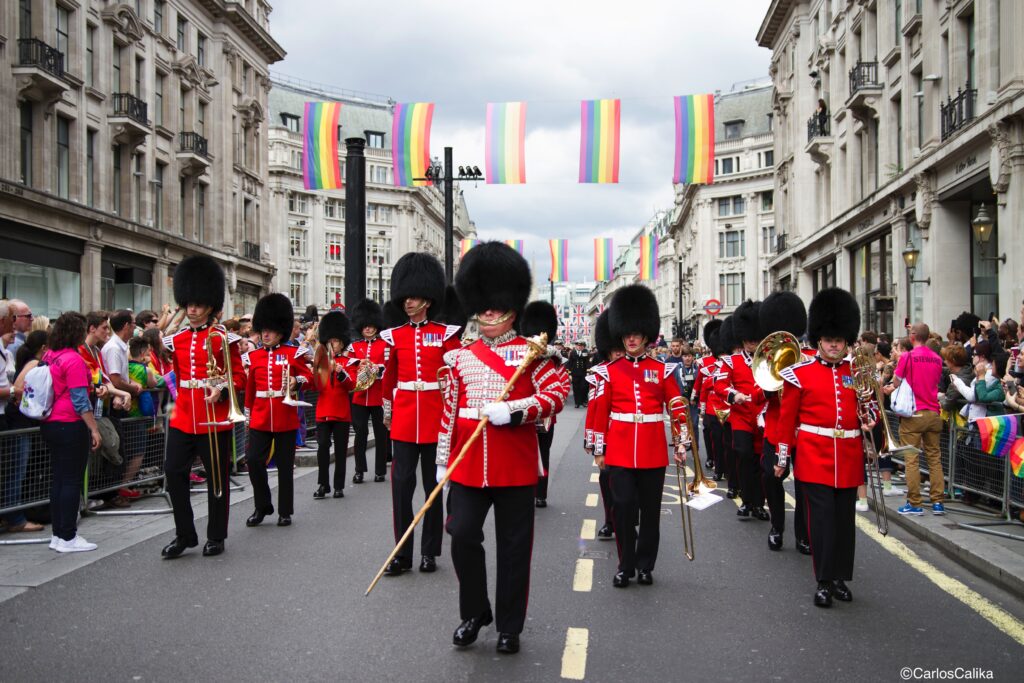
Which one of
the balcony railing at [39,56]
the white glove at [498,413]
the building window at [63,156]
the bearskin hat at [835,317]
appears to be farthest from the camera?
the building window at [63,156]

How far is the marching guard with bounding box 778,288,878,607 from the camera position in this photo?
20.0ft

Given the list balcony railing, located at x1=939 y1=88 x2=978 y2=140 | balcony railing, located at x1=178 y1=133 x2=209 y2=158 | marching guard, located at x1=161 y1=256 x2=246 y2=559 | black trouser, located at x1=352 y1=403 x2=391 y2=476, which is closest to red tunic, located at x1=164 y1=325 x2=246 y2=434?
marching guard, located at x1=161 y1=256 x2=246 y2=559

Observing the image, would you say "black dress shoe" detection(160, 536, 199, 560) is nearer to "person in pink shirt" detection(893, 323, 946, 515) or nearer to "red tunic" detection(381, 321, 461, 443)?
"red tunic" detection(381, 321, 461, 443)

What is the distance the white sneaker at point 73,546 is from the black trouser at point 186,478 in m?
0.76

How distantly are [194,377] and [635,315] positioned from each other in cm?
351

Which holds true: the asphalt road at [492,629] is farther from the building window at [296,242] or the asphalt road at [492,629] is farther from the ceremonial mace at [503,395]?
the building window at [296,242]

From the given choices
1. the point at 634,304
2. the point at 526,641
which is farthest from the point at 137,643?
the point at 634,304

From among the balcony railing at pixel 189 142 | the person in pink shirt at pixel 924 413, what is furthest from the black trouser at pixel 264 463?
the balcony railing at pixel 189 142

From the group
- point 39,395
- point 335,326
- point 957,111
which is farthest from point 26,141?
point 957,111

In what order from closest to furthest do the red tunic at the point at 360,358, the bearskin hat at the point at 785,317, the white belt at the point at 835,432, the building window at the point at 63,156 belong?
the white belt at the point at 835,432, the bearskin hat at the point at 785,317, the red tunic at the point at 360,358, the building window at the point at 63,156

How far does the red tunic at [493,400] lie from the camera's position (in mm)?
5027

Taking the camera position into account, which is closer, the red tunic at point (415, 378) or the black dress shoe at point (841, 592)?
the black dress shoe at point (841, 592)

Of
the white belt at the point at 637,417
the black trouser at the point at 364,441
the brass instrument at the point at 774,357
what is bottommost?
the black trouser at the point at 364,441

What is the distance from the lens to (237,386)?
7672 mm
